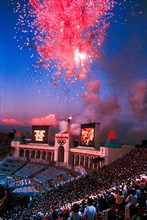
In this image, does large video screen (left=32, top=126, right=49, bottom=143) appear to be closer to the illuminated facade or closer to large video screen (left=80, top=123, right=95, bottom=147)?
the illuminated facade

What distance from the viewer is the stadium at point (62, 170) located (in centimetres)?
3067

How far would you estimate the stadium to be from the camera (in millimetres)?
30672

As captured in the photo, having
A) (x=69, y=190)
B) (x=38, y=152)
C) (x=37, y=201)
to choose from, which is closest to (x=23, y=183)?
(x=37, y=201)

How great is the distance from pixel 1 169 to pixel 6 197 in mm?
23422

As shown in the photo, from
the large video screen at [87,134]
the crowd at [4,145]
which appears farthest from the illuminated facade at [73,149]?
the crowd at [4,145]

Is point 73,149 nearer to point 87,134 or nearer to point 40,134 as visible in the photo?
point 87,134

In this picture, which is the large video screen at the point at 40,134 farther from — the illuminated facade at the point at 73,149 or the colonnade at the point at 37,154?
the colonnade at the point at 37,154

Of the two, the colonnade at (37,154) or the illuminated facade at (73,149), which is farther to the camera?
the colonnade at (37,154)

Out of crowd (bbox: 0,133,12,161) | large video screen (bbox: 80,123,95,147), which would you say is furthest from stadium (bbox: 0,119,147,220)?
crowd (bbox: 0,133,12,161)

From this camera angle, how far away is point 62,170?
53.1 metres

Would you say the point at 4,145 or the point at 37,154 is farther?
the point at 4,145

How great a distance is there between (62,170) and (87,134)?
8.57m

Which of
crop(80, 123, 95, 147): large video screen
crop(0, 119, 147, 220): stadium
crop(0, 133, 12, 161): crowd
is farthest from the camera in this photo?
crop(0, 133, 12, 161): crowd

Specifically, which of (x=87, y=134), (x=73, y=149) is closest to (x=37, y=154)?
(x=73, y=149)
